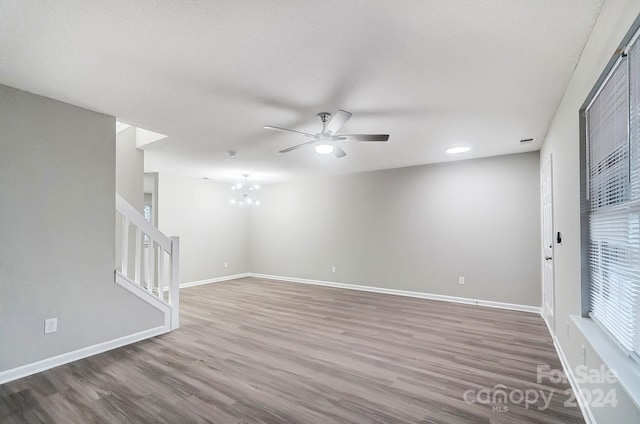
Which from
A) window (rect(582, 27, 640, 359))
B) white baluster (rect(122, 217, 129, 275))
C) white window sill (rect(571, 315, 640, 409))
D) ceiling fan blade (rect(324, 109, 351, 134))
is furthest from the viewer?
white baluster (rect(122, 217, 129, 275))

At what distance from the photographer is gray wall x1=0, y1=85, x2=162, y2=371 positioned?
2498 mm

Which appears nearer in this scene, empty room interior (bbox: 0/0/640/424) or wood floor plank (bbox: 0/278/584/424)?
empty room interior (bbox: 0/0/640/424)

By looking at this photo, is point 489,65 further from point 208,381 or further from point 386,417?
point 208,381

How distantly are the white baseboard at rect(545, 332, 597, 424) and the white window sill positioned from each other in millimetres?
527

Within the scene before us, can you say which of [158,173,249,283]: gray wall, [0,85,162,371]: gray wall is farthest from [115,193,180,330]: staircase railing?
[158,173,249,283]: gray wall

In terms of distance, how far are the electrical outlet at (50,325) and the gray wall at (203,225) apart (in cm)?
343

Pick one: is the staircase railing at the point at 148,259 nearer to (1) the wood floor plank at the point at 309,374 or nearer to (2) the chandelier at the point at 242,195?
(1) the wood floor plank at the point at 309,374

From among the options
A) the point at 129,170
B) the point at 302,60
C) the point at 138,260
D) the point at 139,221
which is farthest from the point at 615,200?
the point at 129,170

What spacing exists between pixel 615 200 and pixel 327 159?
12.3 ft

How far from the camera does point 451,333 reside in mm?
3518

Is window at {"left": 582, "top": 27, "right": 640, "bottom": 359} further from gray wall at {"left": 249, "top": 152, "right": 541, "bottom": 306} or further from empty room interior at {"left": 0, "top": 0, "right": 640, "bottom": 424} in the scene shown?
gray wall at {"left": 249, "top": 152, "right": 541, "bottom": 306}

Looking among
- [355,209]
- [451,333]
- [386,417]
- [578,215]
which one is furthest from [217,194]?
[578,215]

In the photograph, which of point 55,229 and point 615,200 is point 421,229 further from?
point 55,229

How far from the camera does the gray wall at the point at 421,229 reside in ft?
14.8
